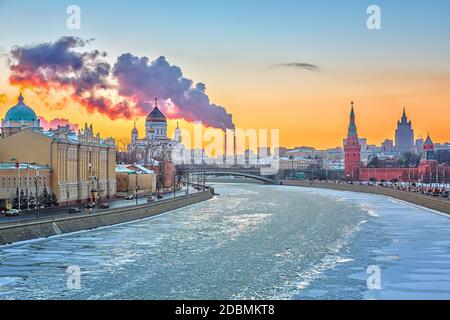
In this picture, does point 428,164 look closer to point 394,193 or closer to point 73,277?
point 394,193

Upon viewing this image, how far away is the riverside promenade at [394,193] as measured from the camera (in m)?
48.8

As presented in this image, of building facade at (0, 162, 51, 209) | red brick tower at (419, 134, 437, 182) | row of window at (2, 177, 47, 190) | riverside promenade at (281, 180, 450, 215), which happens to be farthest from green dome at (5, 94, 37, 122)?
red brick tower at (419, 134, 437, 182)

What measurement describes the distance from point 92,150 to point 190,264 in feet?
86.6

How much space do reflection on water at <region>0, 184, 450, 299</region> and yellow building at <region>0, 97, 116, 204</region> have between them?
20.2ft

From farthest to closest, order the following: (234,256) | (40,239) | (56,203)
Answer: (56,203), (40,239), (234,256)

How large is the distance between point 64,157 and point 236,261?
2105 centimetres

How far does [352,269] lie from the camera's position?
75.4 ft

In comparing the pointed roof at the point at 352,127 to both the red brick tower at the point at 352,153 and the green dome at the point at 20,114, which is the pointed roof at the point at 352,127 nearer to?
the red brick tower at the point at 352,153

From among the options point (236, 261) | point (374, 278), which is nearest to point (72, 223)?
point (236, 261)

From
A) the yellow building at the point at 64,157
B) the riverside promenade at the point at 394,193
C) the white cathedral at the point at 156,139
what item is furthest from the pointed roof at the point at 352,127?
the yellow building at the point at 64,157

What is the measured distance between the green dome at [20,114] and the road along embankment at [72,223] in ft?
43.4

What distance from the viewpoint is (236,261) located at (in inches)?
975
